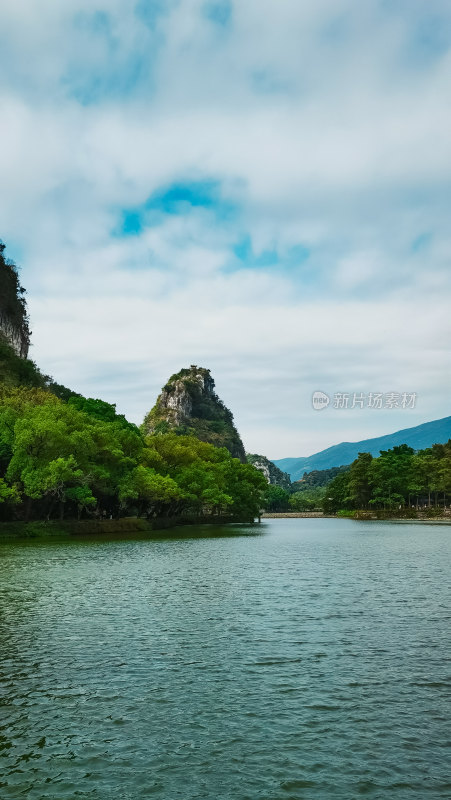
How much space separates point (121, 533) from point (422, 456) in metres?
88.5

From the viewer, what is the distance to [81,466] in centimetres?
7019

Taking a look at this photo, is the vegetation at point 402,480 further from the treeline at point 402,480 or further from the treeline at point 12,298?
the treeline at point 12,298

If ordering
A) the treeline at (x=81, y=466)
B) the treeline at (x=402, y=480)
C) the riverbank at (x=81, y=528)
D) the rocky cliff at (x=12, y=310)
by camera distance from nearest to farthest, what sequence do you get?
the treeline at (x=81, y=466)
the riverbank at (x=81, y=528)
the rocky cliff at (x=12, y=310)
the treeline at (x=402, y=480)

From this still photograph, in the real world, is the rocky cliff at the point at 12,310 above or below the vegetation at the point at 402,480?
above

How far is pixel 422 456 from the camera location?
481 ft

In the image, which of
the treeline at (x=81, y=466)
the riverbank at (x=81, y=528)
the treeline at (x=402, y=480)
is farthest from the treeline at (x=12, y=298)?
the treeline at (x=402, y=480)

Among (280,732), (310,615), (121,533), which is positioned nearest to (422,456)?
(121,533)

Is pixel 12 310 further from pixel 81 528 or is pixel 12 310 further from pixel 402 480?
pixel 402 480

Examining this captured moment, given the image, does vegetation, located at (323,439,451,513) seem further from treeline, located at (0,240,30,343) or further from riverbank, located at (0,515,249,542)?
treeline, located at (0,240,30,343)

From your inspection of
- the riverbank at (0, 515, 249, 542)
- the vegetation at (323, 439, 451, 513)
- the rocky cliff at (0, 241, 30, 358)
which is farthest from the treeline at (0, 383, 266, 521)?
the vegetation at (323, 439, 451, 513)

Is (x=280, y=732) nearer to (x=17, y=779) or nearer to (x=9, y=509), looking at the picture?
(x=17, y=779)

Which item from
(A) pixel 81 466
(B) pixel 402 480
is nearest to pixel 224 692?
(A) pixel 81 466

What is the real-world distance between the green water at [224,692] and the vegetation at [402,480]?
110 metres

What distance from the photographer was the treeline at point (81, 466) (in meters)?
62.1
